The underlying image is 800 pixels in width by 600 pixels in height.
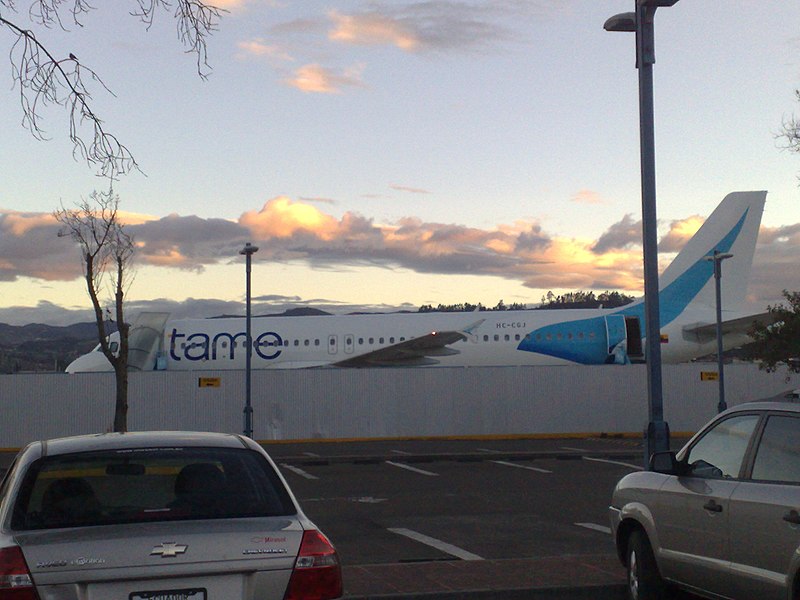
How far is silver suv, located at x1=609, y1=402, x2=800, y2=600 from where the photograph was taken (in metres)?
6.20

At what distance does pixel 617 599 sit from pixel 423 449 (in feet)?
71.2

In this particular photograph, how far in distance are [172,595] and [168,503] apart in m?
0.97

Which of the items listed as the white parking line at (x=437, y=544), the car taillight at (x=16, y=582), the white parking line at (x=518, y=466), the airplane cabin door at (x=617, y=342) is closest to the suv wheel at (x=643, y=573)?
the white parking line at (x=437, y=544)

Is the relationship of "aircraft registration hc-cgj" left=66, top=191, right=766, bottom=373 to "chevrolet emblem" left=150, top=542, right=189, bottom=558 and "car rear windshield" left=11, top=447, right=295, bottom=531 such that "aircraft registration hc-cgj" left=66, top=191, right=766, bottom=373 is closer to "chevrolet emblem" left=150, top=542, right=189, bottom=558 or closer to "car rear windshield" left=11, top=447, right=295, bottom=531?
"car rear windshield" left=11, top=447, right=295, bottom=531

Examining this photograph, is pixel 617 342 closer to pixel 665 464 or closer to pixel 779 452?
pixel 665 464

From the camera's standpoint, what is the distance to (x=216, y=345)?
41469 millimetres

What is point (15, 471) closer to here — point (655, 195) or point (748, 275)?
point (655, 195)

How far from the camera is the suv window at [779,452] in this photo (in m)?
6.34

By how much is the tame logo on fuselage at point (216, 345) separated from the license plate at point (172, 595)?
37007 millimetres

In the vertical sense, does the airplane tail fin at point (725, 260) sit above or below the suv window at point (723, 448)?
above

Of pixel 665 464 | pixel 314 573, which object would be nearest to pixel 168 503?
pixel 314 573

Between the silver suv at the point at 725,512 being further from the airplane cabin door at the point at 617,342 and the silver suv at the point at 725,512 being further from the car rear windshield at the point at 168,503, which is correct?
the airplane cabin door at the point at 617,342

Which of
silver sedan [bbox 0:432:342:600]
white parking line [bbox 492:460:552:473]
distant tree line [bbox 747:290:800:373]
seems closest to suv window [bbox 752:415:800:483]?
silver sedan [bbox 0:432:342:600]

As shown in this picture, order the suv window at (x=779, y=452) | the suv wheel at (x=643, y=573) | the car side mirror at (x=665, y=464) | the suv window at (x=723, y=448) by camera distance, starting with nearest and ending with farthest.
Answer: the suv window at (x=779, y=452) → the suv window at (x=723, y=448) → the car side mirror at (x=665, y=464) → the suv wheel at (x=643, y=573)
